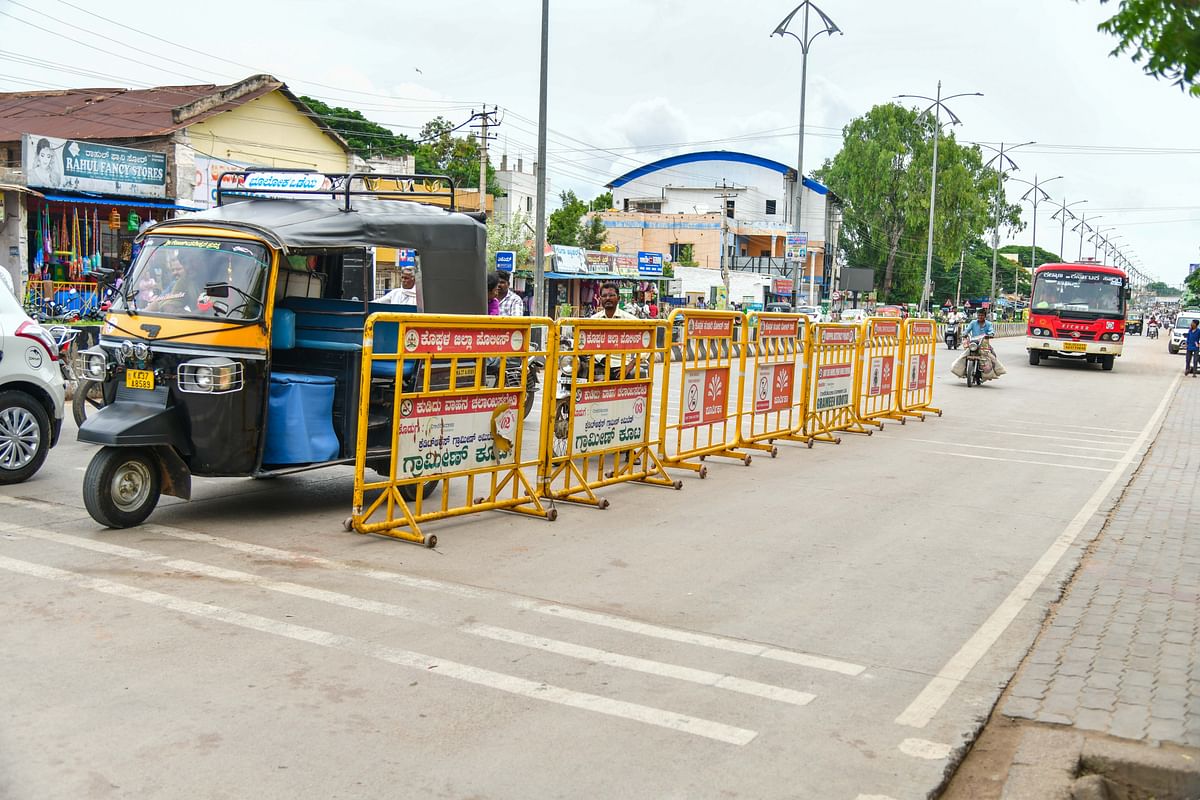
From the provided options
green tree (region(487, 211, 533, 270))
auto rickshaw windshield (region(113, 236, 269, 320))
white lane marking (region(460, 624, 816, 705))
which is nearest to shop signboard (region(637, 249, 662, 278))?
green tree (region(487, 211, 533, 270))

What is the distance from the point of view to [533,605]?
6.63 meters

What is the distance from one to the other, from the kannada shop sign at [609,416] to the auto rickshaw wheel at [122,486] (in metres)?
3.70

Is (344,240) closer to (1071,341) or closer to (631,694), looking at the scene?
(631,694)

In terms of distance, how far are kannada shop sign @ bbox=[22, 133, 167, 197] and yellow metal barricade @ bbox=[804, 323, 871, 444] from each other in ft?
62.6

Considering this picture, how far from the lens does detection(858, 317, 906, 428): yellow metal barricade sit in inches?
652

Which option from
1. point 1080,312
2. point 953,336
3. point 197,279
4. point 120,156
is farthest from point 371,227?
point 953,336

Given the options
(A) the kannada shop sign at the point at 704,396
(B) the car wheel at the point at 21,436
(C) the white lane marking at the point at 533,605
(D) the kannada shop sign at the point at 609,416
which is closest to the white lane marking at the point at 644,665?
(C) the white lane marking at the point at 533,605

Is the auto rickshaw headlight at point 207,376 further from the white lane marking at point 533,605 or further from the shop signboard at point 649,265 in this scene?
the shop signboard at point 649,265

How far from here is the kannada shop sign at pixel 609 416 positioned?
405 inches

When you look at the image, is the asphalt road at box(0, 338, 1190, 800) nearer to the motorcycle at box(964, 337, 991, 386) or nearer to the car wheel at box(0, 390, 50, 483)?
the car wheel at box(0, 390, 50, 483)

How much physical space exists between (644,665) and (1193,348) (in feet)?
116

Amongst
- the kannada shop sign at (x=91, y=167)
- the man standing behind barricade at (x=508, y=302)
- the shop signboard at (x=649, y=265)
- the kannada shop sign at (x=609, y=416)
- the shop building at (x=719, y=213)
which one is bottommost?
the kannada shop sign at (x=609, y=416)

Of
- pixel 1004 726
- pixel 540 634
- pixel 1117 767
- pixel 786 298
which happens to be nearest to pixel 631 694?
pixel 540 634

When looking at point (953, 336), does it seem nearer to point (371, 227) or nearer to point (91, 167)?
point (91, 167)
